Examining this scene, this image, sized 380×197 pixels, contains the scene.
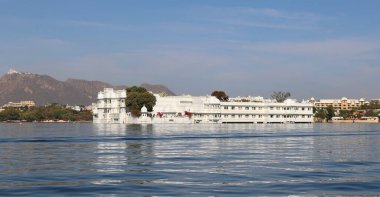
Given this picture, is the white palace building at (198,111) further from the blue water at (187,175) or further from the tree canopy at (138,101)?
the blue water at (187,175)

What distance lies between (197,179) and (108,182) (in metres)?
3.00

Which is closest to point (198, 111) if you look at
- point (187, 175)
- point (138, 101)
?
point (138, 101)

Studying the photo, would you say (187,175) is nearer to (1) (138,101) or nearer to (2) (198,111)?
(1) (138,101)

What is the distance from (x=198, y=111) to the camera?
5832 inches

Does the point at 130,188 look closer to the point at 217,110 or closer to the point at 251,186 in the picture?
the point at 251,186

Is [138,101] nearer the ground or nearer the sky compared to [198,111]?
nearer the sky

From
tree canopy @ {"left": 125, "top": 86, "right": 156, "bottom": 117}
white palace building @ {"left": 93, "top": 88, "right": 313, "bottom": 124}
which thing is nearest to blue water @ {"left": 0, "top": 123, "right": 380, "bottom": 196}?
white palace building @ {"left": 93, "top": 88, "right": 313, "bottom": 124}

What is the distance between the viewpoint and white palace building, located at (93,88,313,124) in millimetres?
142750

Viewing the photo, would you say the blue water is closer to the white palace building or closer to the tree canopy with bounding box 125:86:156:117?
the white palace building

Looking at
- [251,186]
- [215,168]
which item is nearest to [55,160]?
[215,168]

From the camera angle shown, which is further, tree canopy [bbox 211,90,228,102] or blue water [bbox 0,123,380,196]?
tree canopy [bbox 211,90,228,102]

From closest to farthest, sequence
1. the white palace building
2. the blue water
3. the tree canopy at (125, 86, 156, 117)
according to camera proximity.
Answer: the blue water, the white palace building, the tree canopy at (125, 86, 156, 117)

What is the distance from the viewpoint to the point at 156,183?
1891cm

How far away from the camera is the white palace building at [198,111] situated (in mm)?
142750
